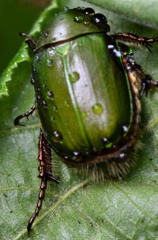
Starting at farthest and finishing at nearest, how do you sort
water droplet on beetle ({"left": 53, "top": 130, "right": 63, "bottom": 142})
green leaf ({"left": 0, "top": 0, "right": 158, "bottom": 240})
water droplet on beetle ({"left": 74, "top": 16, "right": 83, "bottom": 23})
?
water droplet on beetle ({"left": 74, "top": 16, "right": 83, "bottom": 23}) → green leaf ({"left": 0, "top": 0, "right": 158, "bottom": 240}) → water droplet on beetle ({"left": 53, "top": 130, "right": 63, "bottom": 142})

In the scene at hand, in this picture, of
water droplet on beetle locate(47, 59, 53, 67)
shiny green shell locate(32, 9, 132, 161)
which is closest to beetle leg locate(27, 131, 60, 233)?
shiny green shell locate(32, 9, 132, 161)

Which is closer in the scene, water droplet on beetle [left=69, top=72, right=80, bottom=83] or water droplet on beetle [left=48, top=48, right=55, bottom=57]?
water droplet on beetle [left=69, top=72, right=80, bottom=83]

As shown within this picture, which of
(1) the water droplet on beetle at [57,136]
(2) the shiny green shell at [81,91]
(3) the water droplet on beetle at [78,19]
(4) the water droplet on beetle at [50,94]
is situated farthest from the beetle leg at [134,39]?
(1) the water droplet on beetle at [57,136]

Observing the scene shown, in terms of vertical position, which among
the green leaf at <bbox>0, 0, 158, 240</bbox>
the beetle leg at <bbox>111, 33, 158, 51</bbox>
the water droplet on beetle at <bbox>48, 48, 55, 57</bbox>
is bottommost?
the green leaf at <bbox>0, 0, 158, 240</bbox>

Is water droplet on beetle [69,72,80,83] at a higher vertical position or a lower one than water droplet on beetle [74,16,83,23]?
lower

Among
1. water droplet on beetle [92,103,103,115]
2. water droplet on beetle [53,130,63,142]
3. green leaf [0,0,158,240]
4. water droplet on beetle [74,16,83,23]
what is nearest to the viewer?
water droplet on beetle [92,103,103,115]

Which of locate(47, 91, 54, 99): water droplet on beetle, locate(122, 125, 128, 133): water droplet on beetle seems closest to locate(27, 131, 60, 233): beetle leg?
locate(47, 91, 54, 99): water droplet on beetle

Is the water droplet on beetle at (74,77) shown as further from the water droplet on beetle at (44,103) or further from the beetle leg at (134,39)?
the beetle leg at (134,39)

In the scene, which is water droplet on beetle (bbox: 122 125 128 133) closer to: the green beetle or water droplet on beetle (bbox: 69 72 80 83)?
the green beetle

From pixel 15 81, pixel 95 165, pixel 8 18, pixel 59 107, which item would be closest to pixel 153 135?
pixel 95 165
